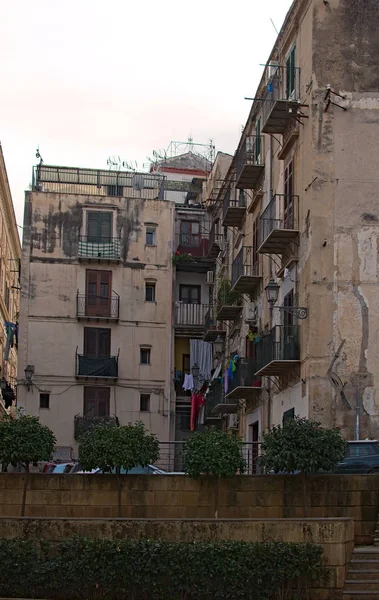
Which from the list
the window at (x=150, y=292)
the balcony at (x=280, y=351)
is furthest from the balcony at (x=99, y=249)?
the balcony at (x=280, y=351)

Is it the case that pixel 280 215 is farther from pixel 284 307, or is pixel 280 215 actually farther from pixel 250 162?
pixel 250 162

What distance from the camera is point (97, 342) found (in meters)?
46.4

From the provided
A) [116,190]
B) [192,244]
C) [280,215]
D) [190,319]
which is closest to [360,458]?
[280,215]

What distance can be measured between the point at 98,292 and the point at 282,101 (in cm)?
2140

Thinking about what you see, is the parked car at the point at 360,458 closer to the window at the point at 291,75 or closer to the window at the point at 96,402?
the window at the point at 291,75

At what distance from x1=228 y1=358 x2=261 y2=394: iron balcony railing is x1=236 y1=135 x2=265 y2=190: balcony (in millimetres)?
5915

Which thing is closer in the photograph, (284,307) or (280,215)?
(284,307)

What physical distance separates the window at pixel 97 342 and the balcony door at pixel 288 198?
62.5 ft

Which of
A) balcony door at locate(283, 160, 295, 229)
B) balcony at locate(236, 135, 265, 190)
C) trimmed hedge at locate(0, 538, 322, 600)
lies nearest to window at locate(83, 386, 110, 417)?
balcony at locate(236, 135, 265, 190)

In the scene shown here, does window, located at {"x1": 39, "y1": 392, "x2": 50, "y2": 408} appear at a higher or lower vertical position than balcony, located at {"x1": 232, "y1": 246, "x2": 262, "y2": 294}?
lower

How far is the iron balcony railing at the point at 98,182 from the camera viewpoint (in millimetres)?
50094

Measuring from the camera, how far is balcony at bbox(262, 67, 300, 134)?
27.4 metres

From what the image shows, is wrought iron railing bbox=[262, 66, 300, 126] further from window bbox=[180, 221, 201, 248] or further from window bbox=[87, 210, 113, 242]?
window bbox=[180, 221, 201, 248]

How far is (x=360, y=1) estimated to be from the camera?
2725 centimetres
